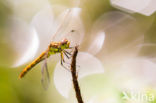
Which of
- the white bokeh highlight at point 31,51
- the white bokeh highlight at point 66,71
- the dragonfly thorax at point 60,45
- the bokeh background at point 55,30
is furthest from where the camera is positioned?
the white bokeh highlight at point 31,51

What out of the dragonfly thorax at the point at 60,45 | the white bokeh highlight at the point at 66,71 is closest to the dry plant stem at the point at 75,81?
the dragonfly thorax at the point at 60,45

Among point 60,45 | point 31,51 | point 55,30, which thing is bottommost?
point 60,45

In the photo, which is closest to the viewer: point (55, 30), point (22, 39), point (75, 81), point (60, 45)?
point (75, 81)

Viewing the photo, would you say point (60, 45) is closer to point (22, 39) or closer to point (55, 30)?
point (55, 30)

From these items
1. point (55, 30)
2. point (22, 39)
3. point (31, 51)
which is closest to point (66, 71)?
point (55, 30)

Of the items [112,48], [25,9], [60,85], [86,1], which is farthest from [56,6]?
[60,85]

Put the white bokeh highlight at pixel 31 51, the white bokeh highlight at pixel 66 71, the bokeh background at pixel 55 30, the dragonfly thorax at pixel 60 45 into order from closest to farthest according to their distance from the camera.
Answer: the dragonfly thorax at pixel 60 45
the white bokeh highlight at pixel 66 71
the bokeh background at pixel 55 30
the white bokeh highlight at pixel 31 51

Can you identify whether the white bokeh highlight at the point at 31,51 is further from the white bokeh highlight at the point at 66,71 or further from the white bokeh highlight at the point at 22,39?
the white bokeh highlight at the point at 66,71

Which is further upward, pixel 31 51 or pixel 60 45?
pixel 31 51

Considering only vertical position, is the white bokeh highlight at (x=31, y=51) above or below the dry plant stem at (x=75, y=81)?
above

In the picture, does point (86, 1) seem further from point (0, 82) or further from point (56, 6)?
point (0, 82)

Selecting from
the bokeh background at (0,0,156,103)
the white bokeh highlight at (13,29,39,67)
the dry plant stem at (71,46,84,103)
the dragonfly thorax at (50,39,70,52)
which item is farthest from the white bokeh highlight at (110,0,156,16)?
the dry plant stem at (71,46,84,103)

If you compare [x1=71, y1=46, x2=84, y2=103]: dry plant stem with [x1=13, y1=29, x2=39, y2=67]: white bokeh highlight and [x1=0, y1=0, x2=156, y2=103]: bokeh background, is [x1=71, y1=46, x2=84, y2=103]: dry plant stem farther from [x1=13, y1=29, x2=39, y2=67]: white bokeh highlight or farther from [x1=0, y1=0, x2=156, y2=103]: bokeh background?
[x1=13, y1=29, x2=39, y2=67]: white bokeh highlight
